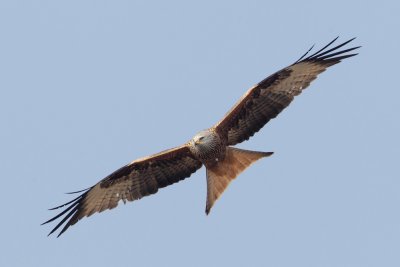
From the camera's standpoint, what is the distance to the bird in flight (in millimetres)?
24656

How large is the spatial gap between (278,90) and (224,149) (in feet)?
4.09

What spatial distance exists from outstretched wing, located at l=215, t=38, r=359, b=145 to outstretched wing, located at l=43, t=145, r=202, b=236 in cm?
85

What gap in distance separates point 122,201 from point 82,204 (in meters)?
0.64

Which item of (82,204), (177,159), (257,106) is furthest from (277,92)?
(82,204)

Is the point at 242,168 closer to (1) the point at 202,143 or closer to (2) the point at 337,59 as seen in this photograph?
(1) the point at 202,143

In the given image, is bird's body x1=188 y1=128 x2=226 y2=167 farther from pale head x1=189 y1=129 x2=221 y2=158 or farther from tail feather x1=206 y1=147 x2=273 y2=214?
tail feather x1=206 y1=147 x2=273 y2=214

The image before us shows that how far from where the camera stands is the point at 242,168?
2469cm

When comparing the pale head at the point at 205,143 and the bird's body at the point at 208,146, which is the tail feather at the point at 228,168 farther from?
the pale head at the point at 205,143

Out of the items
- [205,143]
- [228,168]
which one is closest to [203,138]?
[205,143]

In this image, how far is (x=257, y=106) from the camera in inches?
977

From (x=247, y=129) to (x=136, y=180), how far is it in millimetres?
1943

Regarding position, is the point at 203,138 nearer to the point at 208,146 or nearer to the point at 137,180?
the point at 208,146

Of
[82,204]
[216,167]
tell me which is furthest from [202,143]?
[82,204]

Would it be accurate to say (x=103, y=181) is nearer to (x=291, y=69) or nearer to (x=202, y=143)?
(x=202, y=143)
